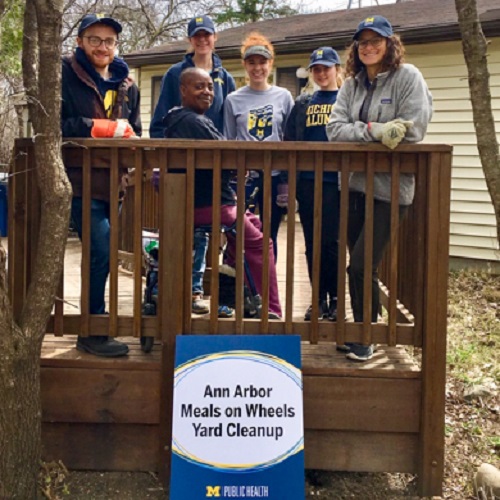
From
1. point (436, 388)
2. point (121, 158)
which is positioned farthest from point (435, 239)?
point (121, 158)

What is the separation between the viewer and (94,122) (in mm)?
3484

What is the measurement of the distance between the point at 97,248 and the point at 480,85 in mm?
3610

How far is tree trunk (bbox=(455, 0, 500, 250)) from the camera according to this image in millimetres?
A: 5330

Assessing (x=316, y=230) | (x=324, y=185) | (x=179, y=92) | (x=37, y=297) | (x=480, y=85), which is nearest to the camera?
(x=37, y=297)

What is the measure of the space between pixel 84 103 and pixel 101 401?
161cm

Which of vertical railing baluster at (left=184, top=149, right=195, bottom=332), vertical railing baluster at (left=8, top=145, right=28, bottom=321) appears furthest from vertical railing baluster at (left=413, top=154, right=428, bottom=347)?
vertical railing baluster at (left=8, top=145, right=28, bottom=321)

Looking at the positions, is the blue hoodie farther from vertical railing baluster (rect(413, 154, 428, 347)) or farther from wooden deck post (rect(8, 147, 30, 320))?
vertical railing baluster (rect(413, 154, 428, 347))

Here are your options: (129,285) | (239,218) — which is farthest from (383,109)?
(129,285)

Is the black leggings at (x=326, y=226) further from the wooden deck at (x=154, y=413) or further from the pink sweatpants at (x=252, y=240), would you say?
the wooden deck at (x=154, y=413)

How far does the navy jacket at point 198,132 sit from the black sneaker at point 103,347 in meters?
0.91

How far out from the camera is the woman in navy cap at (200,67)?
14.6ft

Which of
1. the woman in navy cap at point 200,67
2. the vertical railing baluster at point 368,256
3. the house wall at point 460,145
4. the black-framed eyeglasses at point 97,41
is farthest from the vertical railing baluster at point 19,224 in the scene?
the house wall at point 460,145

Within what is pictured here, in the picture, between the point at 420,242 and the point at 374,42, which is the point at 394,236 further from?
the point at 374,42

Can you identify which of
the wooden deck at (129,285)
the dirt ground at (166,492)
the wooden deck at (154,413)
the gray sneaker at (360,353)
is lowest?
the dirt ground at (166,492)
